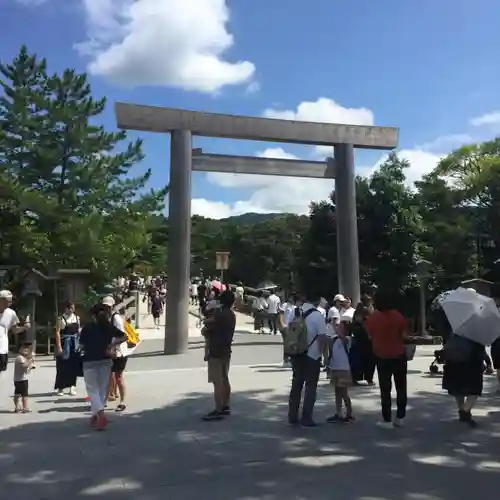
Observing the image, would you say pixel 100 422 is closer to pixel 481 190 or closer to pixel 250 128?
pixel 250 128

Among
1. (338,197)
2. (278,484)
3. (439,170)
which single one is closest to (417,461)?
(278,484)

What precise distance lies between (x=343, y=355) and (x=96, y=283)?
48.5ft

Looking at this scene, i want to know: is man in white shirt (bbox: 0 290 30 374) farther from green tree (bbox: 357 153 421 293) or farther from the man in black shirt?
green tree (bbox: 357 153 421 293)

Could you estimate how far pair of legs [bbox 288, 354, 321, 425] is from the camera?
6629mm

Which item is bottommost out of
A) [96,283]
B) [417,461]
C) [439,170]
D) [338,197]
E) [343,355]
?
[417,461]

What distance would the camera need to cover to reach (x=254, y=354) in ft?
46.8

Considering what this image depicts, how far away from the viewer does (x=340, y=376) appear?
687 cm

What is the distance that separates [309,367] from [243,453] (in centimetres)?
135

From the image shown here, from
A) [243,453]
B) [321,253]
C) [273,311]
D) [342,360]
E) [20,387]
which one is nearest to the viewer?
[243,453]

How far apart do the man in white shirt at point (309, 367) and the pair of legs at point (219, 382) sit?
0.88 m

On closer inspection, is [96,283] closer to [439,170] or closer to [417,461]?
[417,461]

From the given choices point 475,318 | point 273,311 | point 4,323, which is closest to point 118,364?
point 4,323

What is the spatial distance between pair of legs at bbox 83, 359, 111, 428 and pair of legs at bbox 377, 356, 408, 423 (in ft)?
10.3

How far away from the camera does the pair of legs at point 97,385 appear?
6742mm
